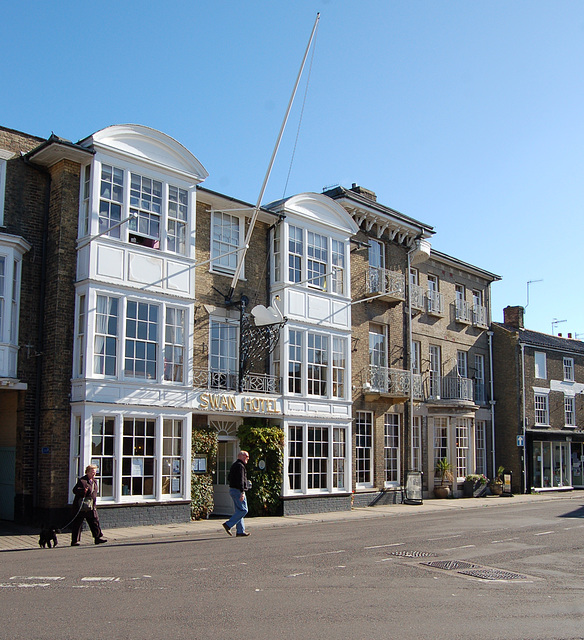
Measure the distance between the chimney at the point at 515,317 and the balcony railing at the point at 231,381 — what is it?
1871 centimetres

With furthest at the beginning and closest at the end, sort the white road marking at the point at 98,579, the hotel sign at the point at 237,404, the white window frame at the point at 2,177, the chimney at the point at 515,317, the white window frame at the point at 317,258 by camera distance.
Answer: the chimney at the point at 515,317
the white window frame at the point at 317,258
the hotel sign at the point at 237,404
the white window frame at the point at 2,177
the white road marking at the point at 98,579

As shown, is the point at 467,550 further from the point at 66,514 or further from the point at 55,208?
the point at 55,208

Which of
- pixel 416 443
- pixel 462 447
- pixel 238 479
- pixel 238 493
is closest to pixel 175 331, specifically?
pixel 238 479

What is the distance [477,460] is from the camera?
31969 mm

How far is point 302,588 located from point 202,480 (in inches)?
399

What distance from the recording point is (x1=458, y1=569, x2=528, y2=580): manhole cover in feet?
34.6

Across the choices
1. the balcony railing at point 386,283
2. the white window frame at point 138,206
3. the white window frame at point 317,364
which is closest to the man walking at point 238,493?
the white window frame at point 138,206

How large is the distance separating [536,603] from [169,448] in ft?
37.4

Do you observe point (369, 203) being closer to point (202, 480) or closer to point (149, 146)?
point (149, 146)

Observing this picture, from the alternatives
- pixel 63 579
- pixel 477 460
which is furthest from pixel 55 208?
pixel 477 460

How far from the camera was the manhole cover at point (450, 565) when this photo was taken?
11383mm

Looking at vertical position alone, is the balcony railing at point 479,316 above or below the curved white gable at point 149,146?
below

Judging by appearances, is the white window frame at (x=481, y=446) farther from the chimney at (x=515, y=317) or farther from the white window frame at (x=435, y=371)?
the chimney at (x=515, y=317)

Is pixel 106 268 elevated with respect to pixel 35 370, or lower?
elevated
